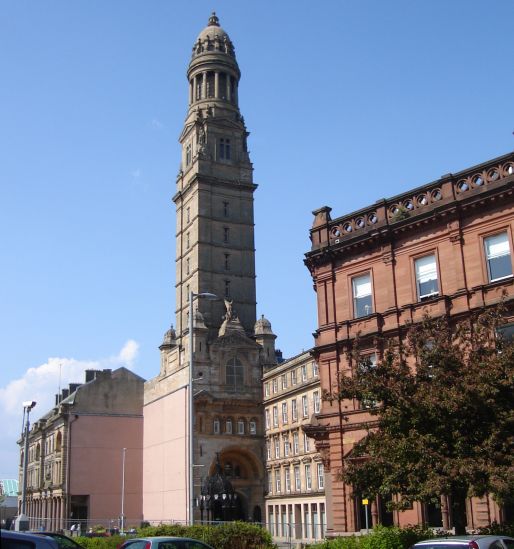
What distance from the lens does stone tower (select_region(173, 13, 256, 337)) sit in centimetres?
8494

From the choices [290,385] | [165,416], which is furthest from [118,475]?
[290,385]

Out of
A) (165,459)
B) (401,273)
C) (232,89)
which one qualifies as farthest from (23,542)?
(232,89)

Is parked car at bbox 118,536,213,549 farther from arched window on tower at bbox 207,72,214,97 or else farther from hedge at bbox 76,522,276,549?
arched window on tower at bbox 207,72,214,97

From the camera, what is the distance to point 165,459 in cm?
7875

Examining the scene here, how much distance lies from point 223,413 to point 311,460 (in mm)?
16324

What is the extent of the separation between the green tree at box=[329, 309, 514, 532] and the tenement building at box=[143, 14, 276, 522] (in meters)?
47.3

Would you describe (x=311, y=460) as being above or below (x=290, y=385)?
below

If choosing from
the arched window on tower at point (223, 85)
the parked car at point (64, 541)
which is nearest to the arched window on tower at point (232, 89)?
the arched window on tower at point (223, 85)

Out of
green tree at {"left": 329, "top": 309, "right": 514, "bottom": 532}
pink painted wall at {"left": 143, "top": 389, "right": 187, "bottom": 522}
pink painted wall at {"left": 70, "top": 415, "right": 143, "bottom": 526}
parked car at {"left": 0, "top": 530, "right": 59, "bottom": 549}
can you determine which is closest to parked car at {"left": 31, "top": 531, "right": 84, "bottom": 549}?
green tree at {"left": 329, "top": 309, "right": 514, "bottom": 532}

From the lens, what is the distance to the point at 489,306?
29.4m

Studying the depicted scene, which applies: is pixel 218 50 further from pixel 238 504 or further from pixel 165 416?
pixel 238 504

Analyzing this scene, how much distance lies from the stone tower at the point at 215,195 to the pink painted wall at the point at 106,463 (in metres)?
15.1

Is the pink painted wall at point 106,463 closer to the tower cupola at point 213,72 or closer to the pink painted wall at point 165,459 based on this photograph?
the pink painted wall at point 165,459

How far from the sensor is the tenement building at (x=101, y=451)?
86.9m
